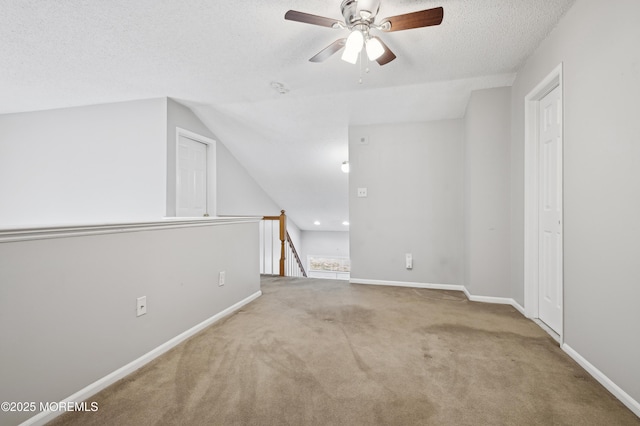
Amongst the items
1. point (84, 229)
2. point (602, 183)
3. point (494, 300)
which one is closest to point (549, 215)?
point (602, 183)

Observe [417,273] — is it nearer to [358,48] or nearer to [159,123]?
[358,48]

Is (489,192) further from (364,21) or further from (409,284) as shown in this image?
(364,21)

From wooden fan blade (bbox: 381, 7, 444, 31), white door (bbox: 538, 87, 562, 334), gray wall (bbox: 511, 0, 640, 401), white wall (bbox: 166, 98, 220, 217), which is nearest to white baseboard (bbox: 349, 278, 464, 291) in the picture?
white door (bbox: 538, 87, 562, 334)

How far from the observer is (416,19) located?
179cm

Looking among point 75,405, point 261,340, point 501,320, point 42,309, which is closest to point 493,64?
point 501,320

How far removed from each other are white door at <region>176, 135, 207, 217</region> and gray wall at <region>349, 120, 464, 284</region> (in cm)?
222

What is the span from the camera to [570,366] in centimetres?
184

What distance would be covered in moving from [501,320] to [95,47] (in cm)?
425

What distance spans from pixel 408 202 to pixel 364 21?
2.43 metres

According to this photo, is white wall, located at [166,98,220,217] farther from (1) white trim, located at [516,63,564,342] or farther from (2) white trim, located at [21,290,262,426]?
(1) white trim, located at [516,63,564,342]

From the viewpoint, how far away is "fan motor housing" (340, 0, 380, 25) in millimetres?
1799

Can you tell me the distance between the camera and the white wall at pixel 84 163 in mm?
3662

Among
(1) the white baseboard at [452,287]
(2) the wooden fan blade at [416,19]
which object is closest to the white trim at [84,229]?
(2) the wooden fan blade at [416,19]

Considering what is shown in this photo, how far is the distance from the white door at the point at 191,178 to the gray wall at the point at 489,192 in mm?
3583
